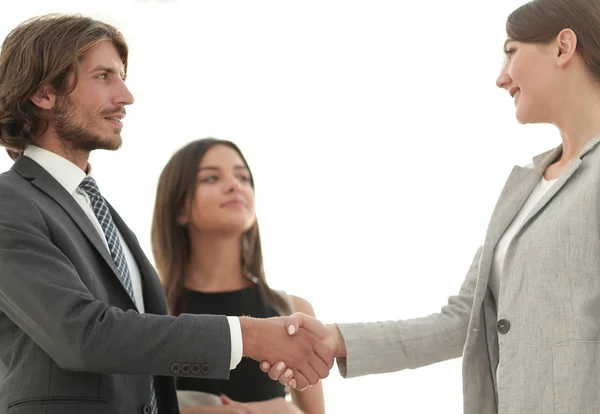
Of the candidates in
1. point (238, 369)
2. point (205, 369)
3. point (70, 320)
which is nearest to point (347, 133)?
point (238, 369)

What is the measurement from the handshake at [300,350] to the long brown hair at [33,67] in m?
0.82

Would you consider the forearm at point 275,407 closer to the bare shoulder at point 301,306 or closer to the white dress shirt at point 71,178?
the bare shoulder at point 301,306

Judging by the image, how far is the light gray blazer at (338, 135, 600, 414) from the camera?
1.79 m

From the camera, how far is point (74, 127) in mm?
2141

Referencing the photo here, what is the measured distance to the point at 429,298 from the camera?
361 centimetres

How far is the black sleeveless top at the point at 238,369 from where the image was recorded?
2.56m

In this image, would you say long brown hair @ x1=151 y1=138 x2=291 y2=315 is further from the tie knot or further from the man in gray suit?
the tie knot

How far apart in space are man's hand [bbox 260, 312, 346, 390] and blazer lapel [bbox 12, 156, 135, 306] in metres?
0.50

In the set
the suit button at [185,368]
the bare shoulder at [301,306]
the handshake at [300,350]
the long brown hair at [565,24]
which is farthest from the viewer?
the bare shoulder at [301,306]

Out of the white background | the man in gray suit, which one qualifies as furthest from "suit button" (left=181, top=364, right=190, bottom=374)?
the white background

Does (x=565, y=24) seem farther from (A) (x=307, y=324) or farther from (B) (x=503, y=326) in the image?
(A) (x=307, y=324)

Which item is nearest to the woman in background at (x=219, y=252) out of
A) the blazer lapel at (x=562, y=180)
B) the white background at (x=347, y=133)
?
the white background at (x=347, y=133)

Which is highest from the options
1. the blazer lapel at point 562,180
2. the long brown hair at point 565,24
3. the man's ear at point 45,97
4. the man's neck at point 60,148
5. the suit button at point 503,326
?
the long brown hair at point 565,24

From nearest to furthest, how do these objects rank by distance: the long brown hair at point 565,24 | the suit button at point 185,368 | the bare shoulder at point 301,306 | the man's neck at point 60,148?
the suit button at point 185,368 < the long brown hair at point 565,24 < the man's neck at point 60,148 < the bare shoulder at point 301,306
